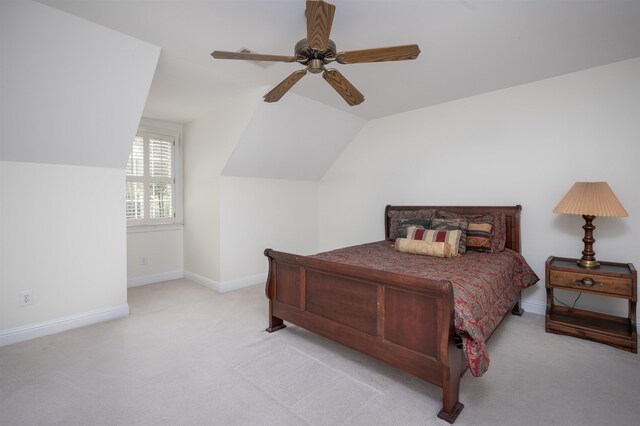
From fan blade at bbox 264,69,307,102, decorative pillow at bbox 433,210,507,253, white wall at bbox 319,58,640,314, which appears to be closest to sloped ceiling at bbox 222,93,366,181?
white wall at bbox 319,58,640,314

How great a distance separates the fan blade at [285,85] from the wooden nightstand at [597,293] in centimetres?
270

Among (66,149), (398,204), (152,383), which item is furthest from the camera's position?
(398,204)

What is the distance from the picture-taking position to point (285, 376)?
7.06 ft

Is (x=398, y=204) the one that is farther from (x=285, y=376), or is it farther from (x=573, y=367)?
(x=285, y=376)

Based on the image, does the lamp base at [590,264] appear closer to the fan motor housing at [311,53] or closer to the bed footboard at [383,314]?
the bed footboard at [383,314]

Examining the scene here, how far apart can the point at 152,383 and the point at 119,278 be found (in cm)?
161

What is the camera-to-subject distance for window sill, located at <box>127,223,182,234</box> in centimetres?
434

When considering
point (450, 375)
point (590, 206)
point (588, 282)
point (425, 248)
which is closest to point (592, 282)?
point (588, 282)

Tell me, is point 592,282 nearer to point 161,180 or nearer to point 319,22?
point 319,22

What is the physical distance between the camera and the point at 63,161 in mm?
2857

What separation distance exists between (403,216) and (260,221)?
2.07 meters

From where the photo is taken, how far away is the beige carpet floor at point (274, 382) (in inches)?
69.1

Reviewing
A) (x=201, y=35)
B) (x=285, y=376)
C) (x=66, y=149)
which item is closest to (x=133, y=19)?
(x=201, y=35)

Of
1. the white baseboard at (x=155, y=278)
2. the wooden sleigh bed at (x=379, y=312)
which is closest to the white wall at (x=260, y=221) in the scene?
the white baseboard at (x=155, y=278)
